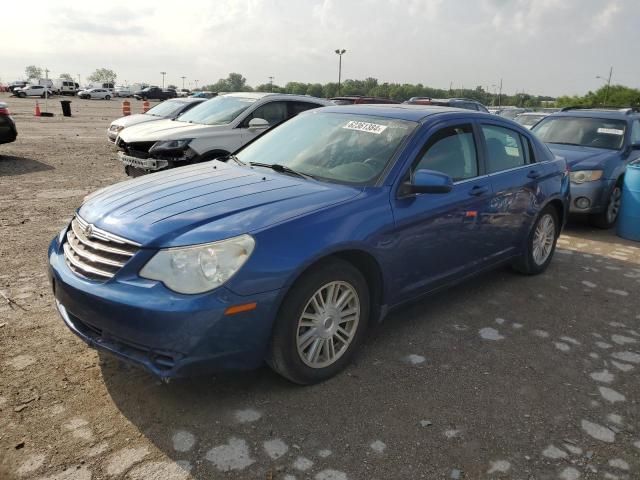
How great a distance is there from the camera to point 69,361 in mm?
3336

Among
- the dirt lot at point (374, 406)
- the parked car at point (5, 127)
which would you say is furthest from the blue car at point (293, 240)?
the parked car at point (5, 127)

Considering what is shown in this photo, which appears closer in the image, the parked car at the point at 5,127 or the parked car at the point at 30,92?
the parked car at the point at 5,127

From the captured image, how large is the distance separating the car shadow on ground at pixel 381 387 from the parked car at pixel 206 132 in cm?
464

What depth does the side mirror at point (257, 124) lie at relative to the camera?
27.7ft

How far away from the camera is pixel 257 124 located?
8453mm

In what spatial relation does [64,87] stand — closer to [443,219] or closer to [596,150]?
[596,150]

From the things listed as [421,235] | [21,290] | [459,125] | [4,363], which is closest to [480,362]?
[421,235]

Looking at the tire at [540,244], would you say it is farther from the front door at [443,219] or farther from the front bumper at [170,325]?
the front bumper at [170,325]

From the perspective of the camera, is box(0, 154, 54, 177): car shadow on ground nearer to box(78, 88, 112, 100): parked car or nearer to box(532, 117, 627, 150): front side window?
box(532, 117, 627, 150): front side window

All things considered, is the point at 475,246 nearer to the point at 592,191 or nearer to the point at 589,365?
the point at 589,365

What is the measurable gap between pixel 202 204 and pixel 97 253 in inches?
24.7

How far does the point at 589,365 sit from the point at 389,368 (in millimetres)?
1362

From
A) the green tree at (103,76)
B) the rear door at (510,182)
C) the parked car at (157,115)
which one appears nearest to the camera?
the rear door at (510,182)

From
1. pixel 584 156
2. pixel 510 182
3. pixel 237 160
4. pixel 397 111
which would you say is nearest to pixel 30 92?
pixel 584 156
